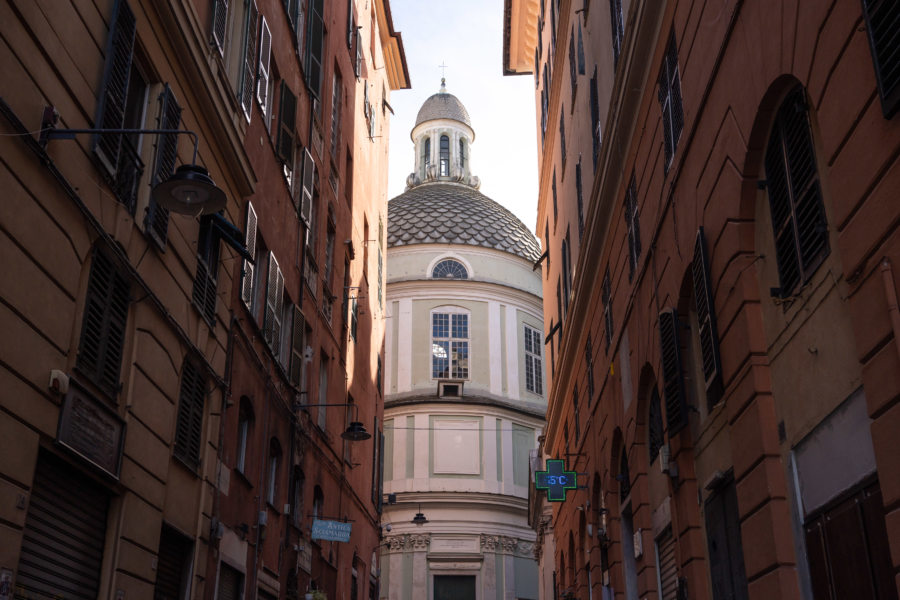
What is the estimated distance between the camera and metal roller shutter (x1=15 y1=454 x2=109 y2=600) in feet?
28.5

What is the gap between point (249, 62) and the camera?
15.8 m

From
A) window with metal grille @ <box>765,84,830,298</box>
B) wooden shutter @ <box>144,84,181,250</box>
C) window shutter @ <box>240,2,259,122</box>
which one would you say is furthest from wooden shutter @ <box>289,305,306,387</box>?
window with metal grille @ <box>765,84,830,298</box>

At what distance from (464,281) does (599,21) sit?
31.7 meters

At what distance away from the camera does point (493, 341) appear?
164 ft

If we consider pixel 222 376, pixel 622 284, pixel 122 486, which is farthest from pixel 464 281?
pixel 122 486

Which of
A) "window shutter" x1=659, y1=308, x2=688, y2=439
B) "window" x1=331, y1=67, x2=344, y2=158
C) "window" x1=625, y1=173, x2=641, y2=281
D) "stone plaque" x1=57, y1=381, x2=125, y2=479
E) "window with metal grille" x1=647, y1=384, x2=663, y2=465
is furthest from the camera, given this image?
"window" x1=331, y1=67, x2=344, y2=158

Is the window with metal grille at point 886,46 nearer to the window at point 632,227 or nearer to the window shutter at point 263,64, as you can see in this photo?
the window at point 632,227

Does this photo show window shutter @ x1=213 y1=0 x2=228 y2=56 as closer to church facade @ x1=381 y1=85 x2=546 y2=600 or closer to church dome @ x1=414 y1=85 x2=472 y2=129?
church facade @ x1=381 y1=85 x2=546 y2=600

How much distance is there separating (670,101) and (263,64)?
24.0ft

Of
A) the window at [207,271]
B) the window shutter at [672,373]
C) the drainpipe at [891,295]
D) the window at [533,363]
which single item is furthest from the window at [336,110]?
the window at [533,363]

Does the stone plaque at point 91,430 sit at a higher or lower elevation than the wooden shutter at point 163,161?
lower

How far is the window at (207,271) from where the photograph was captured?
13.4 m

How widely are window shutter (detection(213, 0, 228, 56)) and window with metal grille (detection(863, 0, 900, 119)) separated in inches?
385

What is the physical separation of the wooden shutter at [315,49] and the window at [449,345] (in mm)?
28226
